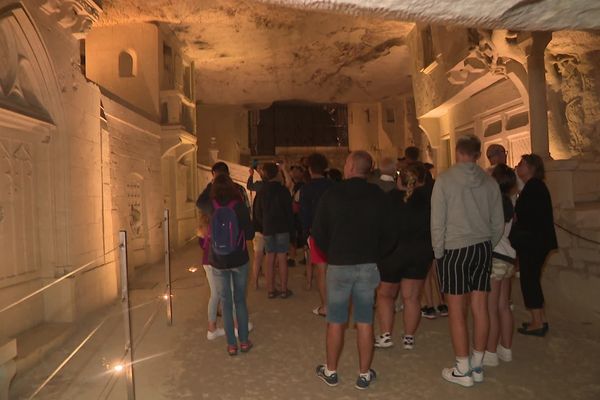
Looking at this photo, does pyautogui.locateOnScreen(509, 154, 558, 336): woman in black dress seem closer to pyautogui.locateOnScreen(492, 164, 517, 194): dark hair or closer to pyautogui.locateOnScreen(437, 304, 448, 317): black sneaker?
pyautogui.locateOnScreen(492, 164, 517, 194): dark hair

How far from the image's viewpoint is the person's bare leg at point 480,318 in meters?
3.18

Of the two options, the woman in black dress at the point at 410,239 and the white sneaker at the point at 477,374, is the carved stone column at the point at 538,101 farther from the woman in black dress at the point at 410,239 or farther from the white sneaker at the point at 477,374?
the white sneaker at the point at 477,374

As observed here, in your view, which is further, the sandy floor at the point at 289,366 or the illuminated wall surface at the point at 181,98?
the illuminated wall surface at the point at 181,98

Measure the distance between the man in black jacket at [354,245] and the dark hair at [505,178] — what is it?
112cm

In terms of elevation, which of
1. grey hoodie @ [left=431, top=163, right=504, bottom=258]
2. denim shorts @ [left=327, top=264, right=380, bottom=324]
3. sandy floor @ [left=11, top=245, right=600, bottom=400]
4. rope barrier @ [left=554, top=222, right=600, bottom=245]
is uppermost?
grey hoodie @ [left=431, top=163, right=504, bottom=258]

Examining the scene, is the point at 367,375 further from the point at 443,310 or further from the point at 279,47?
the point at 279,47

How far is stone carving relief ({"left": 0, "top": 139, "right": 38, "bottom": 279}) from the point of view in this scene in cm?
418

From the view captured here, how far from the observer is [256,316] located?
4984 millimetres

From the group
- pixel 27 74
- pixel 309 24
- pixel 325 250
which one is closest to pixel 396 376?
pixel 325 250

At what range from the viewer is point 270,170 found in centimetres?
539

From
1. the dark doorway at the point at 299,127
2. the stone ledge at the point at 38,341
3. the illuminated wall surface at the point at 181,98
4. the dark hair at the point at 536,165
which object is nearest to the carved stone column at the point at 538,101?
the illuminated wall surface at the point at 181,98

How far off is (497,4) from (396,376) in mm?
2789

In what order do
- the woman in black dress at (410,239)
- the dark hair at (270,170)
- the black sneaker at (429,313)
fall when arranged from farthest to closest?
the dark hair at (270,170)
the black sneaker at (429,313)
the woman in black dress at (410,239)

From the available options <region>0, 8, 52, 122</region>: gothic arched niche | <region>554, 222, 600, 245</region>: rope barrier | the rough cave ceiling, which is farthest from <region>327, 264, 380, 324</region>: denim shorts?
the rough cave ceiling
